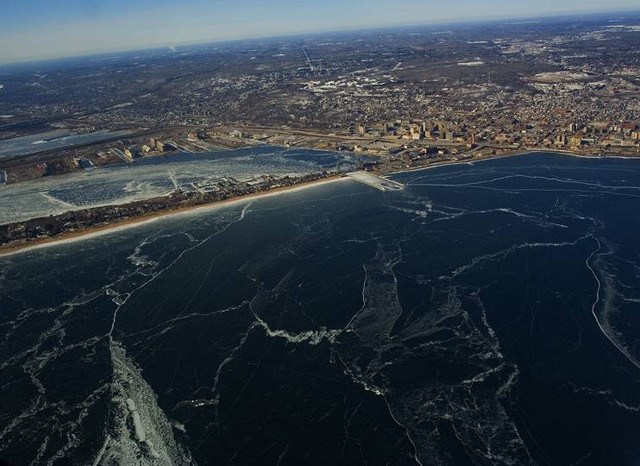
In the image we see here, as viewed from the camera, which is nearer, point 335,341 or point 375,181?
point 335,341

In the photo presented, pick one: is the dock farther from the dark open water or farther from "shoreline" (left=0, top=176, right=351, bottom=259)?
the dark open water

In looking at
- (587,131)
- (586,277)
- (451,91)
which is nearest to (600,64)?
(451,91)

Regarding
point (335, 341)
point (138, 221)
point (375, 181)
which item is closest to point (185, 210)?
point (138, 221)

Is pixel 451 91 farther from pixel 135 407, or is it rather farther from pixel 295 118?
pixel 135 407

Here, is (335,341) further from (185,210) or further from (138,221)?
(185,210)

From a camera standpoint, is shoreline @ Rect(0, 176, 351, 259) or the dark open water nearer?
the dark open water

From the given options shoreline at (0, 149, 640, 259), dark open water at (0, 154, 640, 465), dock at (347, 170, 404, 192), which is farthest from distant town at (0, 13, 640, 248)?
dark open water at (0, 154, 640, 465)

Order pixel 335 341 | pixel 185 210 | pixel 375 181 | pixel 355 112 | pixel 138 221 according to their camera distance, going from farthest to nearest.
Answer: pixel 355 112
pixel 375 181
pixel 185 210
pixel 138 221
pixel 335 341
